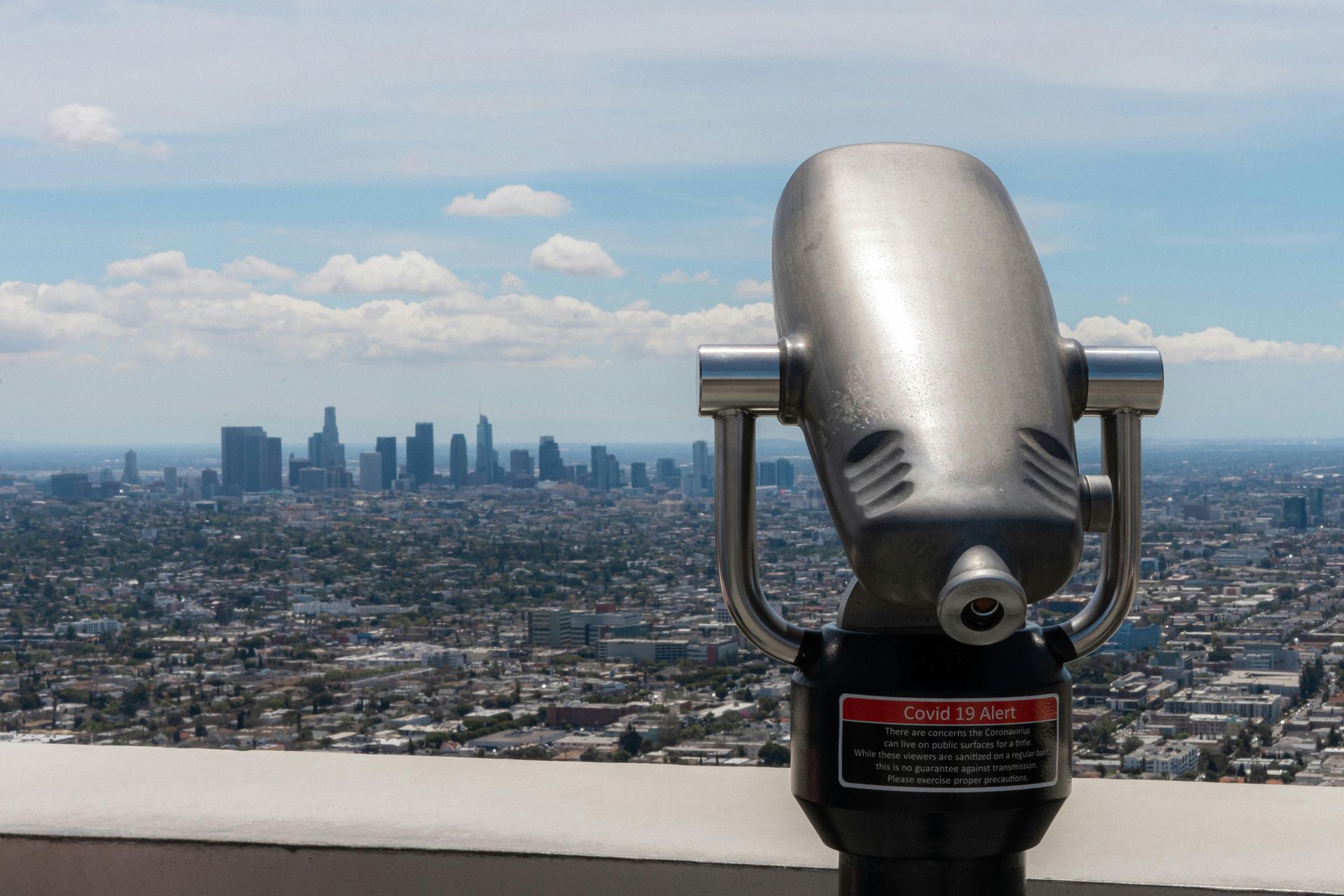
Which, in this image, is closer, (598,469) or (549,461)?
(598,469)

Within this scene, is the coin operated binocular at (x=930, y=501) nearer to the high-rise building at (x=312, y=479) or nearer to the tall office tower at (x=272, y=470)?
the high-rise building at (x=312, y=479)

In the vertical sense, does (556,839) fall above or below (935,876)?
below

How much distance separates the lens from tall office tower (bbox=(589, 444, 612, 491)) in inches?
369

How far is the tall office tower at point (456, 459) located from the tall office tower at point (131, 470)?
397cm

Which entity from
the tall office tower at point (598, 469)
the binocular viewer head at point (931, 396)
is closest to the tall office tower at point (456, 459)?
the tall office tower at point (598, 469)

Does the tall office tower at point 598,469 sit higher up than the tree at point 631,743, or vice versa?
the tall office tower at point 598,469

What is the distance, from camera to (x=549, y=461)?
37.4ft

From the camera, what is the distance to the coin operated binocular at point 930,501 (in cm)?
69

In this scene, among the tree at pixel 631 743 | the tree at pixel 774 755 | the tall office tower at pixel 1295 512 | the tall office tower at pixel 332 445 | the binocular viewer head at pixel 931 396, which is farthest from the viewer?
the tall office tower at pixel 332 445

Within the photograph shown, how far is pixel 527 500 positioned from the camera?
11109mm

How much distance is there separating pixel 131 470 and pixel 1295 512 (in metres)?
13.4

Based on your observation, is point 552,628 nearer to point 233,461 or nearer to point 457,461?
point 457,461

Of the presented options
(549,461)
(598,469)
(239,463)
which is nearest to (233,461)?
(239,463)

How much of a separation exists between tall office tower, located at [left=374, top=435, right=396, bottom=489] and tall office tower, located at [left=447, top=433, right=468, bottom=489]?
0.78 meters
